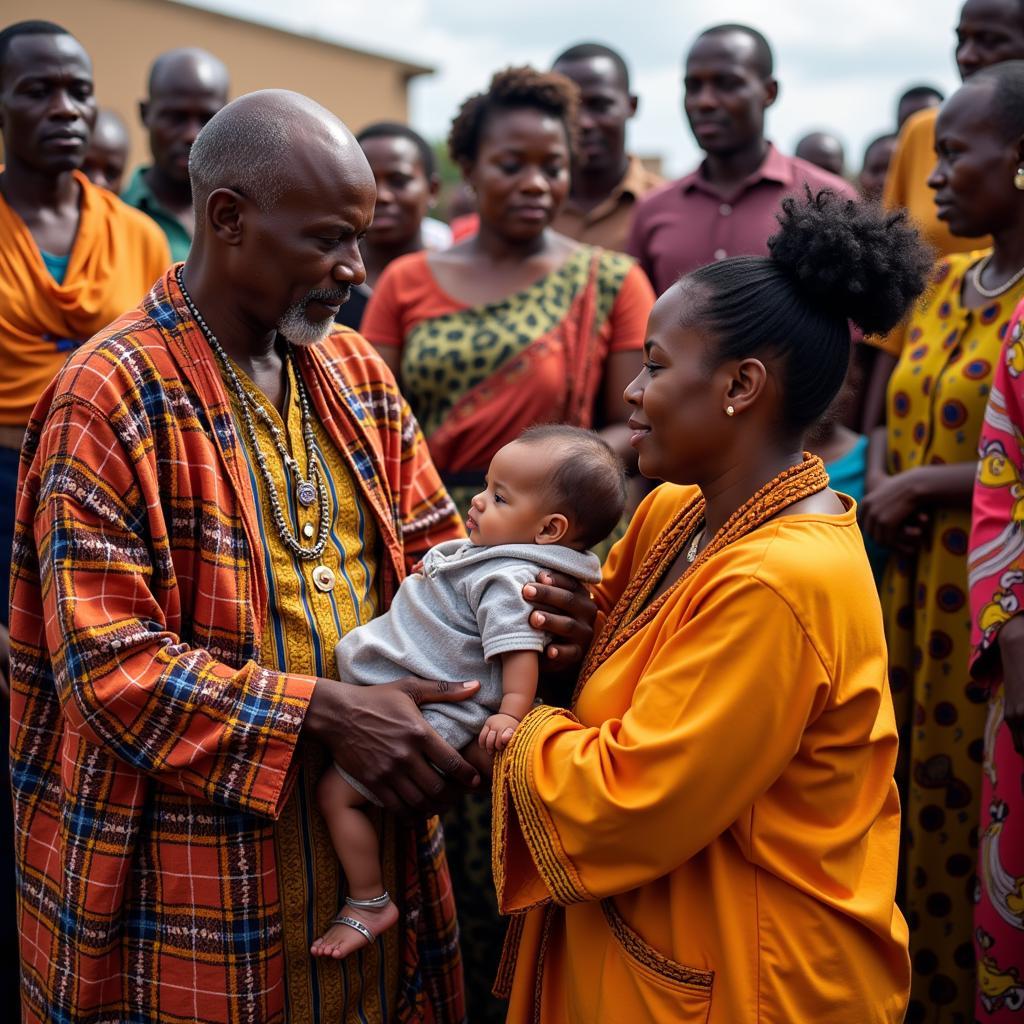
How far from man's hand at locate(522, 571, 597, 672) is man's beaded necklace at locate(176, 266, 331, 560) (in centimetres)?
50

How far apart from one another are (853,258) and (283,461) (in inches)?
48.6

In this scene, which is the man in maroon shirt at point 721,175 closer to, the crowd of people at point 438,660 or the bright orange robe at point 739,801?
the crowd of people at point 438,660

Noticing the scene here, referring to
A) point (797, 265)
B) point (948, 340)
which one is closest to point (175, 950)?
point (797, 265)

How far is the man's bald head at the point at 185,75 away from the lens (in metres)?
5.71

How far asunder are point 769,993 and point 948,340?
243 centimetres

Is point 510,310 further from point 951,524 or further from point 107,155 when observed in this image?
point 107,155

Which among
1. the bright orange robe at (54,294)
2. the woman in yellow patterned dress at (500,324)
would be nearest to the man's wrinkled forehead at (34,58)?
the bright orange robe at (54,294)

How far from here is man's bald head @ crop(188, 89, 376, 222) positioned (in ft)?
7.83

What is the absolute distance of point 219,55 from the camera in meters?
22.0

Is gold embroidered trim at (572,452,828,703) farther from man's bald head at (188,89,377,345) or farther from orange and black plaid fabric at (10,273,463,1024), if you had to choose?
man's bald head at (188,89,377,345)

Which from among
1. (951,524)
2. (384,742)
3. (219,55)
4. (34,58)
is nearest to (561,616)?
(384,742)

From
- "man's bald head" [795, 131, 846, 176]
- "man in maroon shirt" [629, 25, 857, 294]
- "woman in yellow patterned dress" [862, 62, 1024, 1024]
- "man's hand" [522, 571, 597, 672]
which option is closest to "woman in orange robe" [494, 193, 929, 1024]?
"man's hand" [522, 571, 597, 672]

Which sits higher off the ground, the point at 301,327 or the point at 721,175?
the point at 721,175

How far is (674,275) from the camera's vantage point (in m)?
5.28
